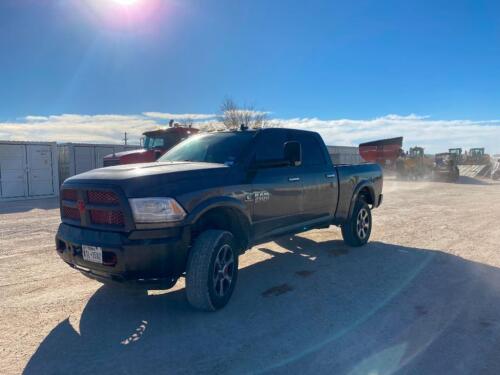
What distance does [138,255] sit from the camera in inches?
127

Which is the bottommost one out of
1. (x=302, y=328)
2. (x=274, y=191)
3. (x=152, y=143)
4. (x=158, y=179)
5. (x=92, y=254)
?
(x=302, y=328)

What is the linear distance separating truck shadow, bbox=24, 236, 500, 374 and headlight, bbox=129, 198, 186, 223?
3.40 ft

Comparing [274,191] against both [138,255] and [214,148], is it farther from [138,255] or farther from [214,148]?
[138,255]

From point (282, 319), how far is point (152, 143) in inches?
404

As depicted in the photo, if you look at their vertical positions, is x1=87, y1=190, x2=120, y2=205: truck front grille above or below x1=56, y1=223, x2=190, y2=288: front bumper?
above

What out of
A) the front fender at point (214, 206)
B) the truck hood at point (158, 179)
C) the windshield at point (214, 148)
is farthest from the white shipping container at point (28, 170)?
the front fender at point (214, 206)

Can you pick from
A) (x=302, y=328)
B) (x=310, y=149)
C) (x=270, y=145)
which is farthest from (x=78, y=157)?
(x=302, y=328)

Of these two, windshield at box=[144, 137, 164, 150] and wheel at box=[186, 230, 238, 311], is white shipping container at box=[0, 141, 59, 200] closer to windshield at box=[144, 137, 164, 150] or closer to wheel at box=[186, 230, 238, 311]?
windshield at box=[144, 137, 164, 150]

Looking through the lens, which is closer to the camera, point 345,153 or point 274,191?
point 274,191

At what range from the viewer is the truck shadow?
9.50 ft

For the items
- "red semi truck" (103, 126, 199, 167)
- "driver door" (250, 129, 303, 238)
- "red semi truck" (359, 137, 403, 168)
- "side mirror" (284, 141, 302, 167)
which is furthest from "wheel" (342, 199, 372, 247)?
"red semi truck" (359, 137, 403, 168)

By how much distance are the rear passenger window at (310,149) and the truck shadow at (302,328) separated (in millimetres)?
1634

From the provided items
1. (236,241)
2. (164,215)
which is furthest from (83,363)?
(236,241)

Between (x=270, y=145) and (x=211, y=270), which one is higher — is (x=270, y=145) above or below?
above
